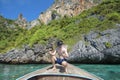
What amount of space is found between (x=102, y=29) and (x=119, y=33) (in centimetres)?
267

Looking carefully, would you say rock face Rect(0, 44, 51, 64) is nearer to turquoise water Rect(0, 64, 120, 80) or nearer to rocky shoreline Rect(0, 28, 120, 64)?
rocky shoreline Rect(0, 28, 120, 64)

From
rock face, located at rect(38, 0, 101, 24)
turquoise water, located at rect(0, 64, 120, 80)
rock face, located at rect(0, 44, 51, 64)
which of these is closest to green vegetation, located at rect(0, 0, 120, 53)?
rock face, located at rect(0, 44, 51, 64)

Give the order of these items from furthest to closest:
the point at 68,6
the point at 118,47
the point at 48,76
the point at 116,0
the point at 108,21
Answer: the point at 68,6, the point at 116,0, the point at 108,21, the point at 118,47, the point at 48,76

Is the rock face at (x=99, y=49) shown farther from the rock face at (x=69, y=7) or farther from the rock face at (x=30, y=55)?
the rock face at (x=69, y=7)

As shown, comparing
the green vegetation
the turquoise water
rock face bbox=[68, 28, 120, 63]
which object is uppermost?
the green vegetation

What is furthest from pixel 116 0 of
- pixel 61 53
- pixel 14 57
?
pixel 61 53

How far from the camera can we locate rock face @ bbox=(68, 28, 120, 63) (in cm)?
2930

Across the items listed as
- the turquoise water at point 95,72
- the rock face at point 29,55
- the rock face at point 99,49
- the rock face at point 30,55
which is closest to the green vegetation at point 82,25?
the rock face at point 99,49

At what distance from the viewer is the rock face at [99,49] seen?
29297 millimetres

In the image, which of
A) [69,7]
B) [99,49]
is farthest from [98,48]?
[69,7]

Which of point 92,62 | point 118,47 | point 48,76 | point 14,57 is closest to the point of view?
point 48,76

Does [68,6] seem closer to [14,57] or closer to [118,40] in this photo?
[14,57]

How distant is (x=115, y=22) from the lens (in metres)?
32.4

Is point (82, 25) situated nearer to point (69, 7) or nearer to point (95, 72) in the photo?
point (95, 72)
